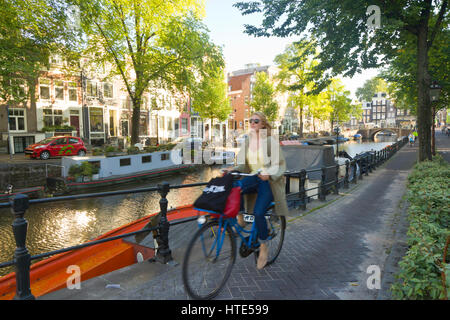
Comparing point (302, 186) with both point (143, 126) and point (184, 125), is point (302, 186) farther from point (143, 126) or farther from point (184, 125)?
point (184, 125)

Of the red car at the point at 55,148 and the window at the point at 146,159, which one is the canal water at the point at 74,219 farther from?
the red car at the point at 55,148

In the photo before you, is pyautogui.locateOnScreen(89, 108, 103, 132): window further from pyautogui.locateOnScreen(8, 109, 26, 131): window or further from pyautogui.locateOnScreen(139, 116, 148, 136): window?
pyautogui.locateOnScreen(8, 109, 26, 131): window

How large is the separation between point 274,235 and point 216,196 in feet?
4.73

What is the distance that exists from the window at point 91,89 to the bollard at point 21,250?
30745 millimetres

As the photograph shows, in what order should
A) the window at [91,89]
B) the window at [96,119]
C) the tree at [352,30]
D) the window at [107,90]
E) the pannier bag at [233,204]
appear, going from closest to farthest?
the pannier bag at [233,204] < the tree at [352,30] < the window at [91,89] < the window at [96,119] < the window at [107,90]

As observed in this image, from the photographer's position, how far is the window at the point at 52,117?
2622 centimetres

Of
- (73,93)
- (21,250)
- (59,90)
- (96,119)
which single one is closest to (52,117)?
(59,90)

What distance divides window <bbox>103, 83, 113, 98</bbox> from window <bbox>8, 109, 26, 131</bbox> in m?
8.91

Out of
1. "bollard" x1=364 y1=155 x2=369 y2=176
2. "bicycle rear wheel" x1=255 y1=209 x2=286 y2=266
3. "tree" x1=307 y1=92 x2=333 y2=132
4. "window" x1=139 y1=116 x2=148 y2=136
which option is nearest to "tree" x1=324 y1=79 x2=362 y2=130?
"tree" x1=307 y1=92 x2=333 y2=132

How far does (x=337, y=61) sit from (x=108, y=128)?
27.4m

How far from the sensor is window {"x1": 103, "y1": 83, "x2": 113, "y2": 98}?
104ft

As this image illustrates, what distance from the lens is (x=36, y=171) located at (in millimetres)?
16219

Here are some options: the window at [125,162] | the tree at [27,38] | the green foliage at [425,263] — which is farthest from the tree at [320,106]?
the green foliage at [425,263]
